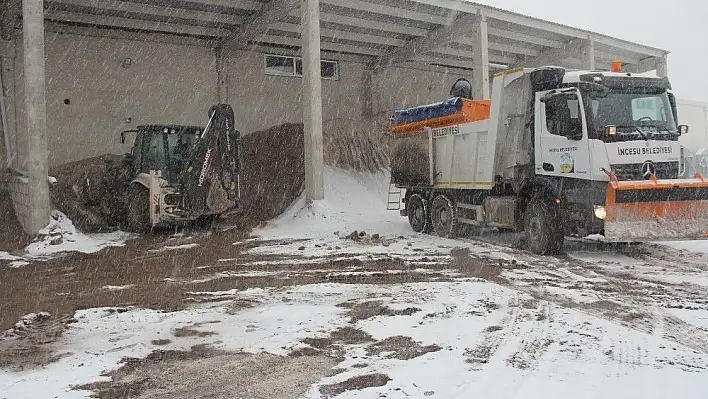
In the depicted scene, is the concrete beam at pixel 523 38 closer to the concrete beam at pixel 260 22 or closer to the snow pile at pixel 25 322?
the concrete beam at pixel 260 22

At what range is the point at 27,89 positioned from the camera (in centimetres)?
1210

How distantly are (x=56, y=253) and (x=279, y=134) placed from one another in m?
9.14

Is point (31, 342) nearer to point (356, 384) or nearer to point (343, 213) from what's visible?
point (356, 384)

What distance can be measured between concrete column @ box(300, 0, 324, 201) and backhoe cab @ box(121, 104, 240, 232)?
1.82 metres

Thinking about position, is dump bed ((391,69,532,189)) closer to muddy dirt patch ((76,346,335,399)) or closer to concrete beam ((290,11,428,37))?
concrete beam ((290,11,428,37))

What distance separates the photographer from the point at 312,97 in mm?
14742

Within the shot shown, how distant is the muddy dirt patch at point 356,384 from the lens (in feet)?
13.4

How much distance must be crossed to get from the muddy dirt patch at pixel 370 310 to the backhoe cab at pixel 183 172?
7.58 meters

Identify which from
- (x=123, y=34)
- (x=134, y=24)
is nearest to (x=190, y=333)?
(x=134, y=24)

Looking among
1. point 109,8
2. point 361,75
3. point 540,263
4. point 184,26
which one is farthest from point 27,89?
point 361,75

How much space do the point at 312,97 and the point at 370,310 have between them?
363 inches

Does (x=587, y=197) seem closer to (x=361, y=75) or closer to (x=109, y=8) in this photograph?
(x=109, y=8)

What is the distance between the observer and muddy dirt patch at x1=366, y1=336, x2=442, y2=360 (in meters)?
4.84

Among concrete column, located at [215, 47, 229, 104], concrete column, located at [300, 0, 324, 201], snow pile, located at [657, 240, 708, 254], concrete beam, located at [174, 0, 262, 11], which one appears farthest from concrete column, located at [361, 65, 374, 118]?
snow pile, located at [657, 240, 708, 254]
